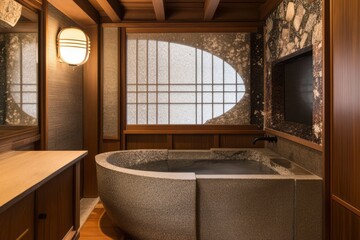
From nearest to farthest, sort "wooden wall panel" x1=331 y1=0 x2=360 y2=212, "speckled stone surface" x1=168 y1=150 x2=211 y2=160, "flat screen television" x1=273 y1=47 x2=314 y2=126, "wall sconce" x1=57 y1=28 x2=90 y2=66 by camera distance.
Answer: "wooden wall panel" x1=331 y1=0 x2=360 y2=212 < "flat screen television" x1=273 y1=47 x2=314 y2=126 < "wall sconce" x1=57 y1=28 x2=90 y2=66 < "speckled stone surface" x1=168 y1=150 x2=211 y2=160

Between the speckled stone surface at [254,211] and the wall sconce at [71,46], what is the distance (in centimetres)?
199

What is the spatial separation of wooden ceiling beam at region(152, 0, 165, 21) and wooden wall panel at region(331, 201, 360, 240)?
2540 mm

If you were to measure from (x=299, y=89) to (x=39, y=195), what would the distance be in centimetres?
241

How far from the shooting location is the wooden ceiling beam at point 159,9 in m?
3.38

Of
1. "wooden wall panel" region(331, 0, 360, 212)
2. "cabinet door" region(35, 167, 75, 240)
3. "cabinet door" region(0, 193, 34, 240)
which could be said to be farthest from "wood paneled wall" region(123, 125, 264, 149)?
"cabinet door" region(0, 193, 34, 240)

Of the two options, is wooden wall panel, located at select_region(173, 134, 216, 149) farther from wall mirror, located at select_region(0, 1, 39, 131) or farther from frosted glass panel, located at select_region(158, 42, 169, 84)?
wall mirror, located at select_region(0, 1, 39, 131)

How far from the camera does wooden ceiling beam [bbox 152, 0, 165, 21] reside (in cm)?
338

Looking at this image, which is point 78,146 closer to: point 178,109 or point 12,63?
point 178,109

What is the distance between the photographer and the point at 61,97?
11.0ft

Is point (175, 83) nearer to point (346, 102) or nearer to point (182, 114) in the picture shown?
point (182, 114)

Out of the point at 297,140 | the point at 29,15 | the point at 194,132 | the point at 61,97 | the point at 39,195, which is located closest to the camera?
the point at 39,195

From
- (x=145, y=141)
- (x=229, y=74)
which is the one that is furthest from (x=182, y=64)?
(x=145, y=141)

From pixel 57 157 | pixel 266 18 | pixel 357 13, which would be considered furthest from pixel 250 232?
pixel 266 18

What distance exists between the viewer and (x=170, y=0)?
3758 millimetres
